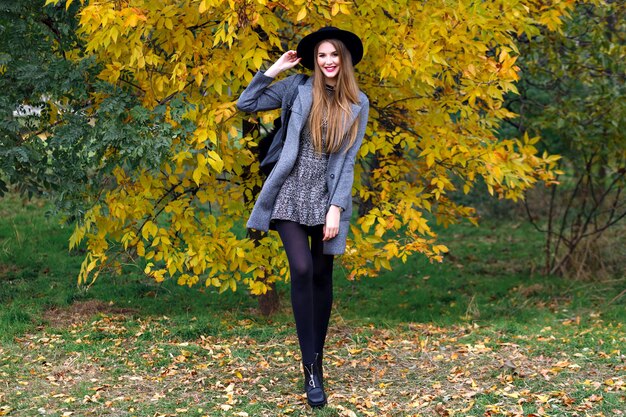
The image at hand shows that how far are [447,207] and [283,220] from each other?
2347 millimetres

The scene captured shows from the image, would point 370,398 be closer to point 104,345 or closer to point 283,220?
point 283,220

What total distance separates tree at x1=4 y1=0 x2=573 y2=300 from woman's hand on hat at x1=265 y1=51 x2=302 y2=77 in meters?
0.29

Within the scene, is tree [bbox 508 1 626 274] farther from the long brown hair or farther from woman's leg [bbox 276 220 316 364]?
woman's leg [bbox 276 220 316 364]

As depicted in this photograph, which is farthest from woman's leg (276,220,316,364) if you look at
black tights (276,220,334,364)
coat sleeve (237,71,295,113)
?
coat sleeve (237,71,295,113)

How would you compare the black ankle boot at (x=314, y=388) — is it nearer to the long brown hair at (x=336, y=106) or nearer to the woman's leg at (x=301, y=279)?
the woman's leg at (x=301, y=279)

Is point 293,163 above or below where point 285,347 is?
above

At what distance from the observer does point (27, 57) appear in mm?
5070

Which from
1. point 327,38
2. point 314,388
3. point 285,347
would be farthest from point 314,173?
point 285,347

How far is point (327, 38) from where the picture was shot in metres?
3.82

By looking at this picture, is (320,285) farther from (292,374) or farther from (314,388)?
(292,374)

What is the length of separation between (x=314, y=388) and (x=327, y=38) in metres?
1.64

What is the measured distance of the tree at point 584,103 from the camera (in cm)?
684

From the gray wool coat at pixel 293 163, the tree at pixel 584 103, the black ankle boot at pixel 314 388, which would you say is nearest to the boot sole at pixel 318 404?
the black ankle boot at pixel 314 388

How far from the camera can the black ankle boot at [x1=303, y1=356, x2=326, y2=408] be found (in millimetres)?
3814
